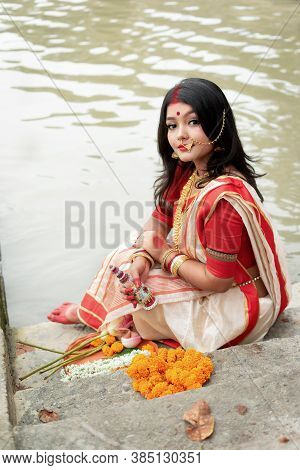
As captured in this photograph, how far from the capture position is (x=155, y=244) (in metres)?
3.29

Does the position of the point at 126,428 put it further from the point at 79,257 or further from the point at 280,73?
the point at 280,73

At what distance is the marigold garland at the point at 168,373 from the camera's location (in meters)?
2.59

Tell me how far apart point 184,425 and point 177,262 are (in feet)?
3.47

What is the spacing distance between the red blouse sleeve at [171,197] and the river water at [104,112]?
1096 mm

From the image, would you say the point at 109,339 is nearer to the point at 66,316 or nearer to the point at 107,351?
the point at 107,351

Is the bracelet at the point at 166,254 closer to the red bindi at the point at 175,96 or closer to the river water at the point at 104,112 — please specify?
the red bindi at the point at 175,96

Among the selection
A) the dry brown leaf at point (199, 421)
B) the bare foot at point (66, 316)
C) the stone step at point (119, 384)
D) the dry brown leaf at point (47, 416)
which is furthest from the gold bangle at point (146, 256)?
the dry brown leaf at point (199, 421)

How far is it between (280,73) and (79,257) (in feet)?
12.9

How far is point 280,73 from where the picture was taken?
294 inches

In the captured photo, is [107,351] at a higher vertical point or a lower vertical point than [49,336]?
higher

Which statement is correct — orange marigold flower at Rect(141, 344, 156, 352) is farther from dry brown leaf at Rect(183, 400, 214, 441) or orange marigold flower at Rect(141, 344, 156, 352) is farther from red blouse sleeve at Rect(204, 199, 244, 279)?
dry brown leaf at Rect(183, 400, 214, 441)

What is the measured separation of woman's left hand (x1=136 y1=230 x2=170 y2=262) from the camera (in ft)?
10.7

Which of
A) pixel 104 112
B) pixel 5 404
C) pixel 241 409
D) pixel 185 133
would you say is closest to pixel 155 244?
pixel 185 133

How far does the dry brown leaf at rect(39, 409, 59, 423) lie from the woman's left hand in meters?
0.96
